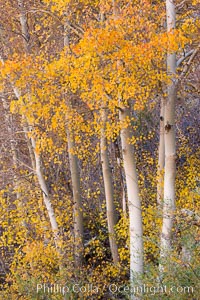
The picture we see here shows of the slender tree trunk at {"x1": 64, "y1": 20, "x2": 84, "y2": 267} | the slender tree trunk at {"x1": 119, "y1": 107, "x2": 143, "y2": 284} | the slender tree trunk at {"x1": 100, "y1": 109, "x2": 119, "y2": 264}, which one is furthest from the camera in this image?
the slender tree trunk at {"x1": 64, "y1": 20, "x2": 84, "y2": 267}

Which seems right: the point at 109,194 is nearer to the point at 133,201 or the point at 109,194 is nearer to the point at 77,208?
the point at 77,208

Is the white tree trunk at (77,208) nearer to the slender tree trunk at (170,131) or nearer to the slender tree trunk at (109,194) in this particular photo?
the slender tree trunk at (109,194)

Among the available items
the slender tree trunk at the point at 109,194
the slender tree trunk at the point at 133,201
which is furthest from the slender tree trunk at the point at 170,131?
the slender tree trunk at the point at 109,194

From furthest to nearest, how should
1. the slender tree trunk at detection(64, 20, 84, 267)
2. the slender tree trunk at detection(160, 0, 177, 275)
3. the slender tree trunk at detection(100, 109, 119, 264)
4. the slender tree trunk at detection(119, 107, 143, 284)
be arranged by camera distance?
the slender tree trunk at detection(64, 20, 84, 267) < the slender tree trunk at detection(100, 109, 119, 264) < the slender tree trunk at detection(119, 107, 143, 284) < the slender tree trunk at detection(160, 0, 177, 275)

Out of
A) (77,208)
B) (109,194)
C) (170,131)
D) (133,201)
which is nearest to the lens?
(170,131)

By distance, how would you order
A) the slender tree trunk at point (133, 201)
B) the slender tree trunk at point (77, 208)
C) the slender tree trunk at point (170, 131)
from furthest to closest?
the slender tree trunk at point (77, 208) → the slender tree trunk at point (133, 201) → the slender tree trunk at point (170, 131)

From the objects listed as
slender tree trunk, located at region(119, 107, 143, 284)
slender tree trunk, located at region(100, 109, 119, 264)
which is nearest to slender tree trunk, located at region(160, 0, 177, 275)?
slender tree trunk, located at region(119, 107, 143, 284)

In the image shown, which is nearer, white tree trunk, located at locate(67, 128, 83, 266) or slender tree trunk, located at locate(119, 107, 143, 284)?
slender tree trunk, located at locate(119, 107, 143, 284)

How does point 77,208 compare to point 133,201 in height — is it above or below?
above

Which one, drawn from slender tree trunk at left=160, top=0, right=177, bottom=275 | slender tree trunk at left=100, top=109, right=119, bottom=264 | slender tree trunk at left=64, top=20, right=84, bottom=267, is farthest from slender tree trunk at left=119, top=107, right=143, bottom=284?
slender tree trunk at left=64, top=20, right=84, bottom=267

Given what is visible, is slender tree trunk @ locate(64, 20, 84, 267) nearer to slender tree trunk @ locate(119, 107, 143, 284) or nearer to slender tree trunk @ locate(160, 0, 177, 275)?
slender tree trunk @ locate(119, 107, 143, 284)

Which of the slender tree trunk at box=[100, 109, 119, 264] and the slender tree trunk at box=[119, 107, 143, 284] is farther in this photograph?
the slender tree trunk at box=[100, 109, 119, 264]

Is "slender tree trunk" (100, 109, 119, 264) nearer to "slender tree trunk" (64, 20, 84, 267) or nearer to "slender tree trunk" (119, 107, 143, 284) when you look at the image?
"slender tree trunk" (64, 20, 84, 267)

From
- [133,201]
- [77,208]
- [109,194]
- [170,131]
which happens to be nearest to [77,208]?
[77,208]
